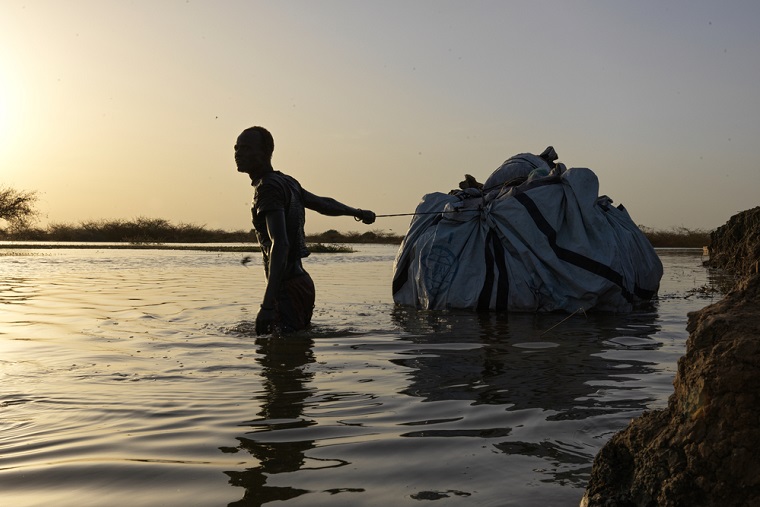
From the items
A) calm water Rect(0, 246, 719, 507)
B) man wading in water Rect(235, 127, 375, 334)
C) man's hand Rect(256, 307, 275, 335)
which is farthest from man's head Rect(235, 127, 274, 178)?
calm water Rect(0, 246, 719, 507)

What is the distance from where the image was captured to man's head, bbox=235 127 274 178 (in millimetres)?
5504

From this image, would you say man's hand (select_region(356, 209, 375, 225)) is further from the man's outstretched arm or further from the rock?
the rock

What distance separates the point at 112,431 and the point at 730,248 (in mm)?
13875

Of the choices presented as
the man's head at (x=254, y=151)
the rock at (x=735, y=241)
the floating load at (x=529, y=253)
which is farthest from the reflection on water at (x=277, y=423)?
the rock at (x=735, y=241)

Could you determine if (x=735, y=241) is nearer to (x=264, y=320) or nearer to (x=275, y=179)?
(x=275, y=179)

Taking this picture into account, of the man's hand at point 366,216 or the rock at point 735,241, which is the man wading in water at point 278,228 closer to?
the man's hand at point 366,216

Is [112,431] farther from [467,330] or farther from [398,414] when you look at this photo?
[467,330]

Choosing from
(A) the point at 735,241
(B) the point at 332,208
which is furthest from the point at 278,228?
(A) the point at 735,241

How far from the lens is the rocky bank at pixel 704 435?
5.28ft

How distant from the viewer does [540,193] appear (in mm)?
A: 7719

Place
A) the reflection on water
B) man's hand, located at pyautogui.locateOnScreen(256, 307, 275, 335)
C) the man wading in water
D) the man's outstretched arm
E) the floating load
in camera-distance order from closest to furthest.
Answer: the reflection on water < man's hand, located at pyautogui.locateOnScreen(256, 307, 275, 335) < the man wading in water < the man's outstretched arm < the floating load

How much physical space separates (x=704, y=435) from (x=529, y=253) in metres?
5.90

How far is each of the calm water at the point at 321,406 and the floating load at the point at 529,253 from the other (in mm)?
512


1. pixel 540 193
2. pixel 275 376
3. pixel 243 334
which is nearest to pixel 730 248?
pixel 540 193
